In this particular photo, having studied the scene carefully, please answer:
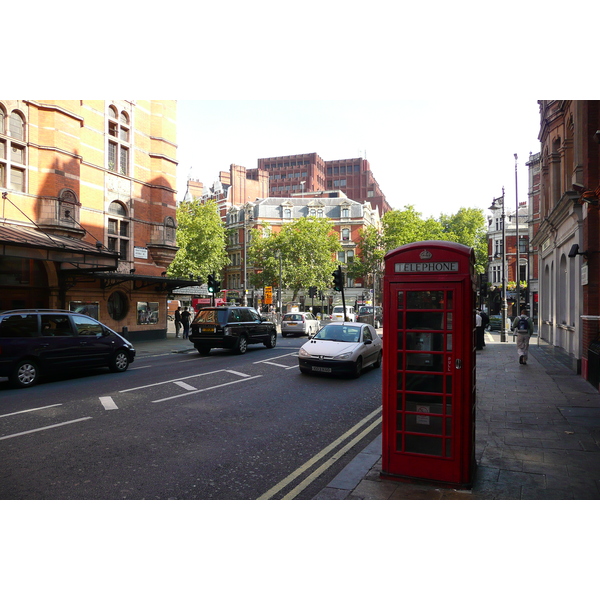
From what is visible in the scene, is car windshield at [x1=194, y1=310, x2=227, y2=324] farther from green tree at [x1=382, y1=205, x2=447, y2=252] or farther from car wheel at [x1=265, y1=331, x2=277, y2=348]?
green tree at [x1=382, y1=205, x2=447, y2=252]

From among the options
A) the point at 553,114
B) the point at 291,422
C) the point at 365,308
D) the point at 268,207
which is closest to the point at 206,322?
the point at 291,422

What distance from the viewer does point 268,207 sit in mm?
73750

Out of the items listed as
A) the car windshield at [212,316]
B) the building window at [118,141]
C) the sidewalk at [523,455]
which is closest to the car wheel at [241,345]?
the car windshield at [212,316]

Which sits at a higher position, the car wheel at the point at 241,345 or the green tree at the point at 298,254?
the green tree at the point at 298,254

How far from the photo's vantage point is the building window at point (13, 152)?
20.2 m

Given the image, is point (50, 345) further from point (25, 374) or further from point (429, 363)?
point (429, 363)

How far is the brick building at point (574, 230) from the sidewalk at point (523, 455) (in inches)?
94.3

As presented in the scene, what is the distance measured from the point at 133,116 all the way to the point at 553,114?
20168 millimetres

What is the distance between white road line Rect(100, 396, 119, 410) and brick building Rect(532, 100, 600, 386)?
31.2ft

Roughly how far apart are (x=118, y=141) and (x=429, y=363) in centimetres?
2480

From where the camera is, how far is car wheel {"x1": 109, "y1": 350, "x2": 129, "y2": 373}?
1391 cm

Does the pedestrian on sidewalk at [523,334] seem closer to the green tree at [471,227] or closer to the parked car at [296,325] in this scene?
the parked car at [296,325]

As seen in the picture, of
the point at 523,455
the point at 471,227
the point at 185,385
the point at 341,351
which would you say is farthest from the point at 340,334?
the point at 471,227
